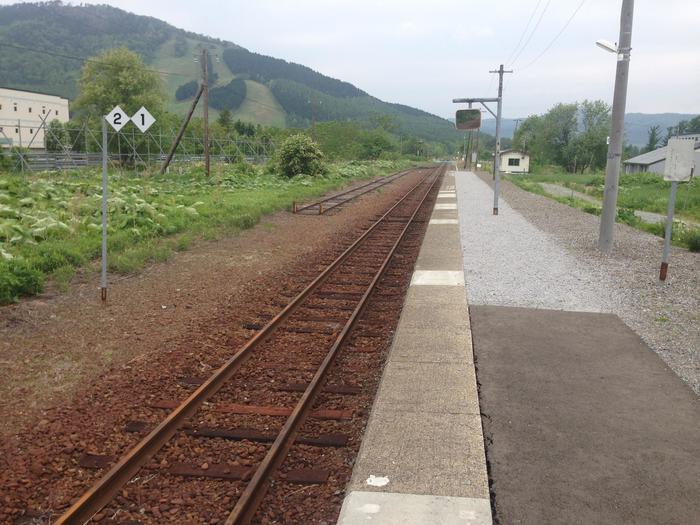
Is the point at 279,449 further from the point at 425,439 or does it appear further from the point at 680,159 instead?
the point at 680,159

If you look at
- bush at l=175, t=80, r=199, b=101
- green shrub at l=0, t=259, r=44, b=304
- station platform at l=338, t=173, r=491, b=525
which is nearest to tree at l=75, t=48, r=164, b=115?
green shrub at l=0, t=259, r=44, b=304

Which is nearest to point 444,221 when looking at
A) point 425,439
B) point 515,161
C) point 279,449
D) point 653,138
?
point 425,439

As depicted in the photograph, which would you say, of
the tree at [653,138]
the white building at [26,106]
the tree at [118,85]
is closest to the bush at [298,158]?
the tree at [118,85]

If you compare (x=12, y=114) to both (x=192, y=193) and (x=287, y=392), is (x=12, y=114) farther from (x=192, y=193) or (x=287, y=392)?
(x=287, y=392)

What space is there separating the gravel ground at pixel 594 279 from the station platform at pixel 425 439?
2165mm

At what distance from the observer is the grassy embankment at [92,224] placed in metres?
10.2

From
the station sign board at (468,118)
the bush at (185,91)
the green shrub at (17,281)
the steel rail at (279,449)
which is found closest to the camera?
the steel rail at (279,449)

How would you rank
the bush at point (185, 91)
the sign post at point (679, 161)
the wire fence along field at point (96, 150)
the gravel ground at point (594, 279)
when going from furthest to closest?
the bush at point (185, 91)
the wire fence along field at point (96, 150)
the sign post at point (679, 161)
the gravel ground at point (594, 279)

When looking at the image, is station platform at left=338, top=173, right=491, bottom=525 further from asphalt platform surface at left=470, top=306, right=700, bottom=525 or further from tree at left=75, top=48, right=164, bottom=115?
tree at left=75, top=48, right=164, bottom=115

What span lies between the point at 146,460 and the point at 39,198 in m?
16.4

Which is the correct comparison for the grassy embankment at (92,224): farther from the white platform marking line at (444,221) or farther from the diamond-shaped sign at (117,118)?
the white platform marking line at (444,221)

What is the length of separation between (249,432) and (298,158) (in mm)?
32638

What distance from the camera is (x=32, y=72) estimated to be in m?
160

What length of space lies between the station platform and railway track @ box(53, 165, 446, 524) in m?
0.40
